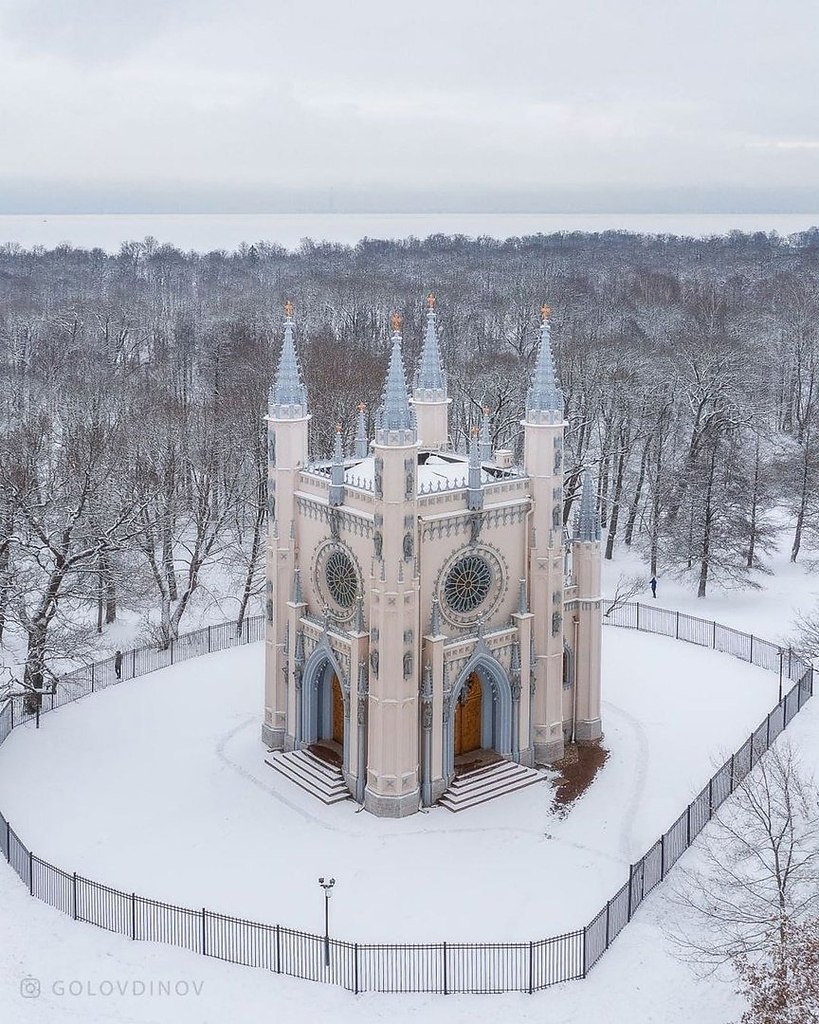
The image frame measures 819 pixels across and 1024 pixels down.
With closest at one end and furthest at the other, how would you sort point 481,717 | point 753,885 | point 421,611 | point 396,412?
point 753,885 → point 396,412 → point 421,611 → point 481,717

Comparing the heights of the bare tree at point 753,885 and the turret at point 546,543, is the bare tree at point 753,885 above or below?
below

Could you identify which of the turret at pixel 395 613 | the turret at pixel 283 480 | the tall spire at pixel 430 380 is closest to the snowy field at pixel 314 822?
the turret at pixel 395 613

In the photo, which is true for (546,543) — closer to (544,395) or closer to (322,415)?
(544,395)

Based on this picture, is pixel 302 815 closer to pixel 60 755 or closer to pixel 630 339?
pixel 60 755

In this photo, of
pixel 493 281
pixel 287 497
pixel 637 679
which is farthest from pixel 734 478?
pixel 493 281

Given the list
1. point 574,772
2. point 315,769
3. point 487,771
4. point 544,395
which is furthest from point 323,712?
point 544,395

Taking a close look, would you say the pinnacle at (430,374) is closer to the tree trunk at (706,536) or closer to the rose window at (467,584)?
the rose window at (467,584)

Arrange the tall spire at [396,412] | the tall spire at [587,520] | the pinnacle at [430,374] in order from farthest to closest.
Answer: the pinnacle at [430,374], the tall spire at [587,520], the tall spire at [396,412]

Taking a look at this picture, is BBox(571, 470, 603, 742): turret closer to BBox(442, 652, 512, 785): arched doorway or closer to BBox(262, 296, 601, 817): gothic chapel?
BBox(262, 296, 601, 817): gothic chapel
